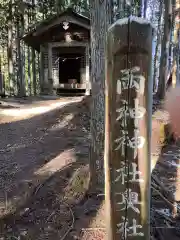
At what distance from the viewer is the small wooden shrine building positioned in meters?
16.3

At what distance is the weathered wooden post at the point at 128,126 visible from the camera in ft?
7.50

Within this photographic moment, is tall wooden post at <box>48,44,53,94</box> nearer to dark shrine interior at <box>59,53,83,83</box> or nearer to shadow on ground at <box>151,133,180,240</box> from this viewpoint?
dark shrine interior at <box>59,53,83,83</box>

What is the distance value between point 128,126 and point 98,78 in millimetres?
1766

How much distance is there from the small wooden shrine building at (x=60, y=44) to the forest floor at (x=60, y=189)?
385 inches

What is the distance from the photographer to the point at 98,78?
158 inches

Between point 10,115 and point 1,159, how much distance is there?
15.4ft

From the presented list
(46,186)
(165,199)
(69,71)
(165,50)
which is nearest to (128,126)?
(165,199)

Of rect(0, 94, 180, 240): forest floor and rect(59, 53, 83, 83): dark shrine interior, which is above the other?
rect(59, 53, 83, 83): dark shrine interior

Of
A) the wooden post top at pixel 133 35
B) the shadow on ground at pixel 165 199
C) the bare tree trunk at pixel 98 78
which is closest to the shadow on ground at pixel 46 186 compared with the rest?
the bare tree trunk at pixel 98 78

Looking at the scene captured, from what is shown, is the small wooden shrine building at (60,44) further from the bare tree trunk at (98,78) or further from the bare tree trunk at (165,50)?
the bare tree trunk at (98,78)

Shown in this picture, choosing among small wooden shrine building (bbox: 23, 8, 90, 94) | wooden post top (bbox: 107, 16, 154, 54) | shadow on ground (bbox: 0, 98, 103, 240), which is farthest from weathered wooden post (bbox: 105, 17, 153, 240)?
small wooden shrine building (bbox: 23, 8, 90, 94)

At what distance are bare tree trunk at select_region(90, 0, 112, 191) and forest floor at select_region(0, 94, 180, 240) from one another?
0.36 metres

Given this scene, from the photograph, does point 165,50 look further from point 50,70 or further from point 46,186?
point 46,186

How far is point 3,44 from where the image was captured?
26188 millimetres
